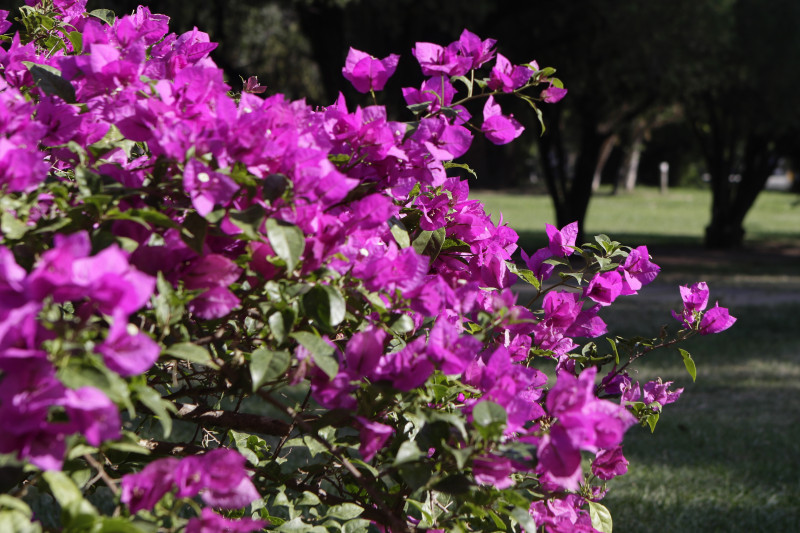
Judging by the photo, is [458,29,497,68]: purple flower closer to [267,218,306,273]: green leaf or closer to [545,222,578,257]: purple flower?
[545,222,578,257]: purple flower

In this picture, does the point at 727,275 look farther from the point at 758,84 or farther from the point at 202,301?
the point at 202,301

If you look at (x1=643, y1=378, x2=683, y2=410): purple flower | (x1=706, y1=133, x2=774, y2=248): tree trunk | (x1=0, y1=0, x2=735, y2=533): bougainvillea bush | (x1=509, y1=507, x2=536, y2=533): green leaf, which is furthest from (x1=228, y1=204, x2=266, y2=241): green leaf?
A: (x1=706, y1=133, x2=774, y2=248): tree trunk

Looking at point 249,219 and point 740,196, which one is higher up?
point 249,219

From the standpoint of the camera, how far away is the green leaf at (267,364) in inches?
47.3

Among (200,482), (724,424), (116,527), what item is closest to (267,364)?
(200,482)

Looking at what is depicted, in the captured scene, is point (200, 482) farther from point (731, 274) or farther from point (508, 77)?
point (731, 274)

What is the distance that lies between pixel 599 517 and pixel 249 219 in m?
1.01

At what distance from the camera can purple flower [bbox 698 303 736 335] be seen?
5.95 feet

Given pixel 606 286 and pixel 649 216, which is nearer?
pixel 606 286

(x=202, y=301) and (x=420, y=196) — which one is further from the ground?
(x=420, y=196)

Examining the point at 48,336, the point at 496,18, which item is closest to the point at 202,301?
the point at 48,336

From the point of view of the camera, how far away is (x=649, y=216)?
99.2 feet

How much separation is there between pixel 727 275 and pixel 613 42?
13.3ft

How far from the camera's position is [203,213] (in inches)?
46.1
